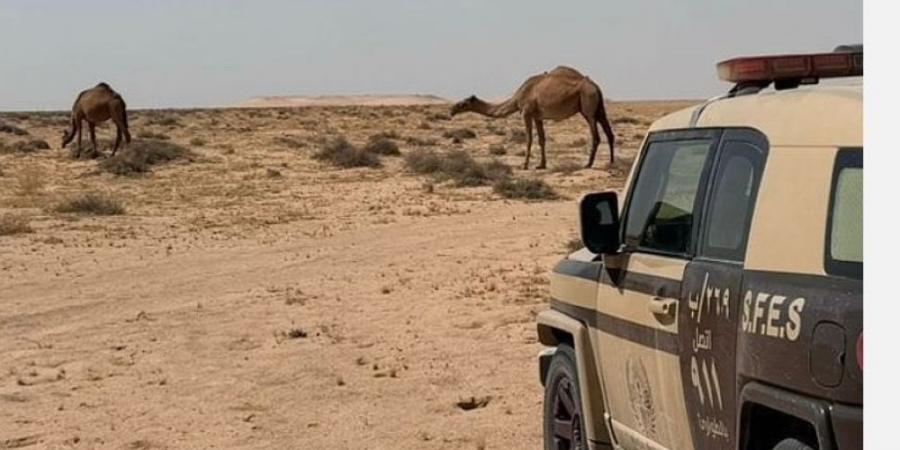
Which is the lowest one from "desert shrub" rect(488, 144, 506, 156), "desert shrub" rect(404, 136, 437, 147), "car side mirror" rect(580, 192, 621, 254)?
"desert shrub" rect(404, 136, 437, 147)

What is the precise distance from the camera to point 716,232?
16.8 ft

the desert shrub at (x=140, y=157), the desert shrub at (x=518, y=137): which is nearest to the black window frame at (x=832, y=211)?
the desert shrub at (x=140, y=157)

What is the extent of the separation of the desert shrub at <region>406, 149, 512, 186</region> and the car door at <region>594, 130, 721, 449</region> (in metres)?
23.4

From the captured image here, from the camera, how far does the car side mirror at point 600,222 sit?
6027 millimetres

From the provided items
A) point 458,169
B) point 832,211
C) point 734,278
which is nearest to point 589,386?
point 734,278

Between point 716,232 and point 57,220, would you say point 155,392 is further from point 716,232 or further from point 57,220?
point 57,220

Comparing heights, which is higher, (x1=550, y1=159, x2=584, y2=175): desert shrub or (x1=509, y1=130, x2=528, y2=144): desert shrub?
(x1=550, y1=159, x2=584, y2=175): desert shrub

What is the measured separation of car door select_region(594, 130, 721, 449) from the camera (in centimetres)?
531

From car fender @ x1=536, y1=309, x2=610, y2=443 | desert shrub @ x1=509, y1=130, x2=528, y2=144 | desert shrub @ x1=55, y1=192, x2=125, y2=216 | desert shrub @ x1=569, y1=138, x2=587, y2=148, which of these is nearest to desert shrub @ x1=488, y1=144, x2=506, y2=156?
desert shrub @ x1=569, y1=138, x2=587, y2=148

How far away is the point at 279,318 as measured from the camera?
1394 cm

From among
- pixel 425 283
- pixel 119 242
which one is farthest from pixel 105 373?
pixel 119 242

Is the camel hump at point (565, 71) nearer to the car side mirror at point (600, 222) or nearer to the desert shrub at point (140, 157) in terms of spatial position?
the desert shrub at point (140, 157)

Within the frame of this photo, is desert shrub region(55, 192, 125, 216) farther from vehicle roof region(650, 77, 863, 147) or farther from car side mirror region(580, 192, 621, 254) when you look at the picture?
vehicle roof region(650, 77, 863, 147)

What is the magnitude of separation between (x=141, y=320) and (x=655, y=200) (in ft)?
29.2
